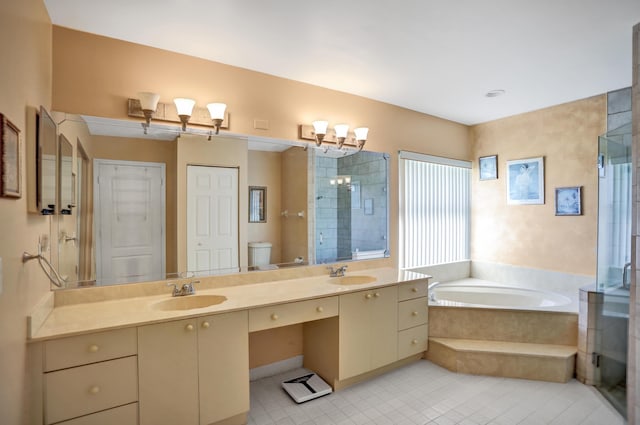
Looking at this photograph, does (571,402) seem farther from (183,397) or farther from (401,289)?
(183,397)

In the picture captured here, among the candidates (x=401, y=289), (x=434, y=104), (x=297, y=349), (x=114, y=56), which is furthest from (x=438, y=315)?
(x=114, y=56)

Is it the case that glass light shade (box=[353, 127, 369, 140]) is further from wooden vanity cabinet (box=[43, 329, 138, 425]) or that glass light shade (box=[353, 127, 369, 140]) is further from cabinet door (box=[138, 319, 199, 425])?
wooden vanity cabinet (box=[43, 329, 138, 425])

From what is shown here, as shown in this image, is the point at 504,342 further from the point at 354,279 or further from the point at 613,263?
the point at 354,279

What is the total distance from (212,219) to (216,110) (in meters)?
0.78

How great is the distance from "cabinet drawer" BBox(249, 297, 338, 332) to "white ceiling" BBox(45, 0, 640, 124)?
175 centimetres

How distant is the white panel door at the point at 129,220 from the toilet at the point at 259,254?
63cm

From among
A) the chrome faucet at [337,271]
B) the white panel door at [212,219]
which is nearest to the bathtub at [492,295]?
the chrome faucet at [337,271]

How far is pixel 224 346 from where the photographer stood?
1.95 meters

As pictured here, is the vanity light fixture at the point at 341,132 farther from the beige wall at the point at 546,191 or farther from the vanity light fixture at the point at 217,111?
the beige wall at the point at 546,191

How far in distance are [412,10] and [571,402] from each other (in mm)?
2796

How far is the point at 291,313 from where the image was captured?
2.19m

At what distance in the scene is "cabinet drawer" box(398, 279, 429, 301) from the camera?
2773 mm

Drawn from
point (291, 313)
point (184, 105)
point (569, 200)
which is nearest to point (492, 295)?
point (569, 200)

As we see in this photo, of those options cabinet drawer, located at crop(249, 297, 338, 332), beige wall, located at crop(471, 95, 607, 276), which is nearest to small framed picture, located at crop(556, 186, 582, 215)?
beige wall, located at crop(471, 95, 607, 276)
